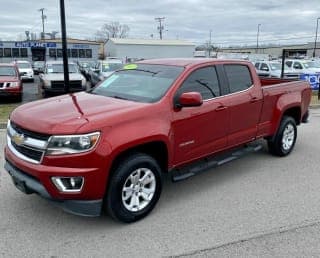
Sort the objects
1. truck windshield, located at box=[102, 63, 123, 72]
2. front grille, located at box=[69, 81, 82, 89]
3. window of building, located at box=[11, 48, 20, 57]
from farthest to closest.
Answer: window of building, located at box=[11, 48, 20, 57], truck windshield, located at box=[102, 63, 123, 72], front grille, located at box=[69, 81, 82, 89]

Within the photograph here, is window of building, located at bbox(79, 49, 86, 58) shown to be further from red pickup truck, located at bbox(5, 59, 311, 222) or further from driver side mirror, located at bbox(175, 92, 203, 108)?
driver side mirror, located at bbox(175, 92, 203, 108)

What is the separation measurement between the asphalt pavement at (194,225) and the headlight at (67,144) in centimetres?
92

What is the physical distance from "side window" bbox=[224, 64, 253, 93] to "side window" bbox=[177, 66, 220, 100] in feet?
1.09

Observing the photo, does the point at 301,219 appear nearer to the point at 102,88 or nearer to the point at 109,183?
the point at 109,183

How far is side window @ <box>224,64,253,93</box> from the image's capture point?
17.4 feet

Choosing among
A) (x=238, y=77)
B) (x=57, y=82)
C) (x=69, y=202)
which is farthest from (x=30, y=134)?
(x=57, y=82)

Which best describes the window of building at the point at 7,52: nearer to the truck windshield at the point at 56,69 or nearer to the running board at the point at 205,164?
the truck windshield at the point at 56,69

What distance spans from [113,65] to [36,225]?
17.3m

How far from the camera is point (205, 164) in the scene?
489 centimetres

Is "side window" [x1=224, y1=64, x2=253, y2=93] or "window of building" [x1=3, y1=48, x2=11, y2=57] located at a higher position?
"window of building" [x1=3, y1=48, x2=11, y2=57]

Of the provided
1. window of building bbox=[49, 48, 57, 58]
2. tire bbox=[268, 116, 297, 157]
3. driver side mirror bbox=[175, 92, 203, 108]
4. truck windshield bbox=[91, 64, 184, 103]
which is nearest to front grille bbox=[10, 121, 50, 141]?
truck windshield bbox=[91, 64, 184, 103]

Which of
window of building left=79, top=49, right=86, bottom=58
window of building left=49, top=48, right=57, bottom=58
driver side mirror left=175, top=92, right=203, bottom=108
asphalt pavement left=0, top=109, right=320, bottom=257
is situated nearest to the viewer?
asphalt pavement left=0, top=109, right=320, bottom=257

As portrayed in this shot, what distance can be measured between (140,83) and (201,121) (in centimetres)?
94

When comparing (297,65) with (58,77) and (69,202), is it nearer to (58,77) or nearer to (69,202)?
(58,77)
